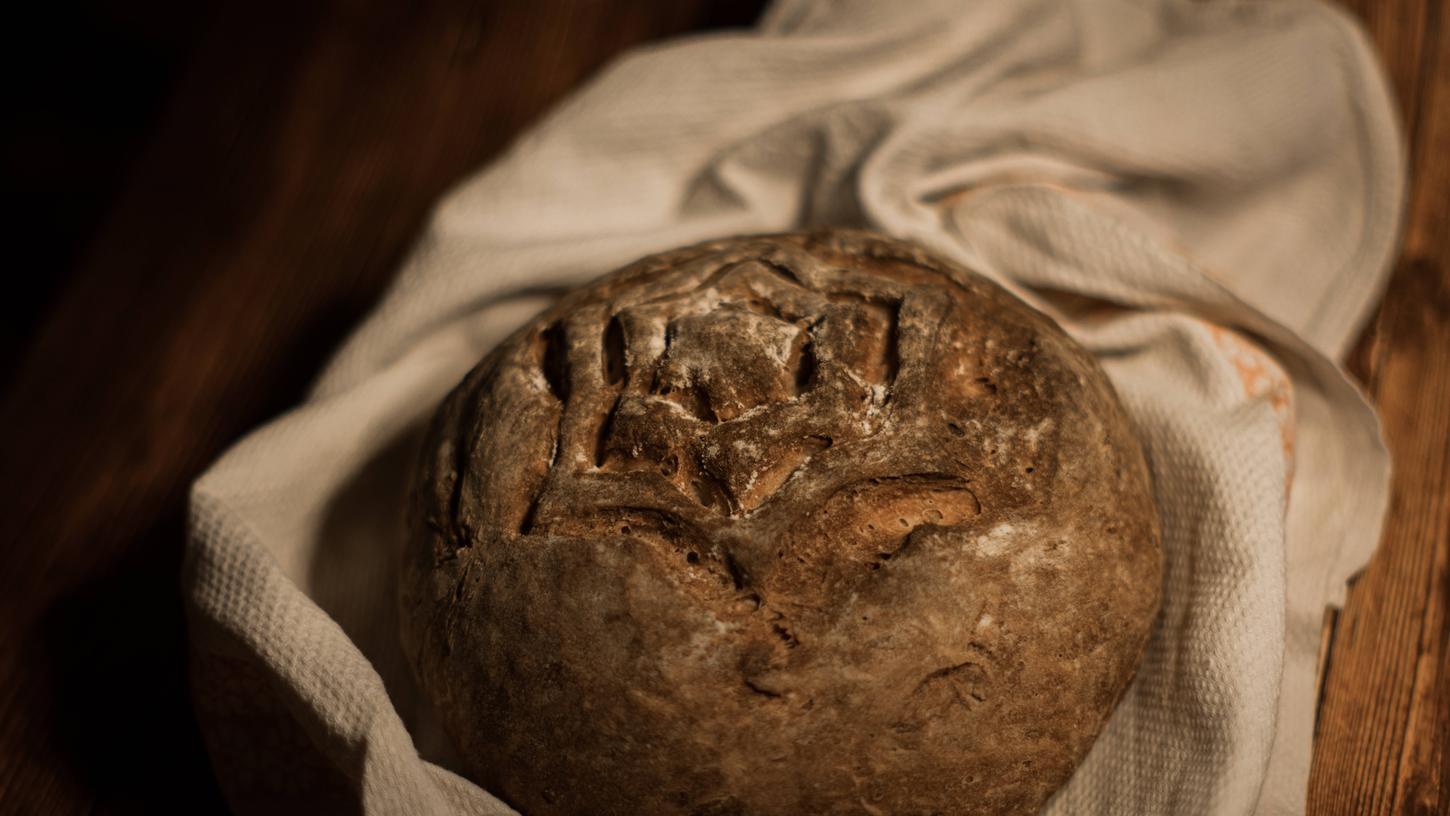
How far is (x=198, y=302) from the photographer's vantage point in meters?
1.80

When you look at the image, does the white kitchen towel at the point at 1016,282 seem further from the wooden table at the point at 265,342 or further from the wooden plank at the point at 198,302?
the wooden plank at the point at 198,302

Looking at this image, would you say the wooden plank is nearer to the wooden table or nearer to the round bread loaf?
the wooden table

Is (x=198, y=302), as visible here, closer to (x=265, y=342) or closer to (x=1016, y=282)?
(x=265, y=342)

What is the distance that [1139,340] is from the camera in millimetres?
1377

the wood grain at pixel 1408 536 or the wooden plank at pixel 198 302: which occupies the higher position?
the wooden plank at pixel 198 302

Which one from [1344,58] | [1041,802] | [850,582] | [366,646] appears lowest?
[1041,802]

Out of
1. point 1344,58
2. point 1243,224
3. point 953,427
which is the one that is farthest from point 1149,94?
point 953,427

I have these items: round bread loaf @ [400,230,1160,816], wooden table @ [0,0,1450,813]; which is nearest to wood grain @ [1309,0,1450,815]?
wooden table @ [0,0,1450,813]

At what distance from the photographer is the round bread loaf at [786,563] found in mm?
972

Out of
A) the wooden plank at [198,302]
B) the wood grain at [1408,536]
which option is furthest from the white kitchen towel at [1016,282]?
the wooden plank at [198,302]

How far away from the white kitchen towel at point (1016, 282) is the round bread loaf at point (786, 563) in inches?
4.3

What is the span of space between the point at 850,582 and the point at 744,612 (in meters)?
0.09

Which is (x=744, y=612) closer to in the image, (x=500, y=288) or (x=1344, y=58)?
(x=500, y=288)

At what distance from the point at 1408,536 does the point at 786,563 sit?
942mm
